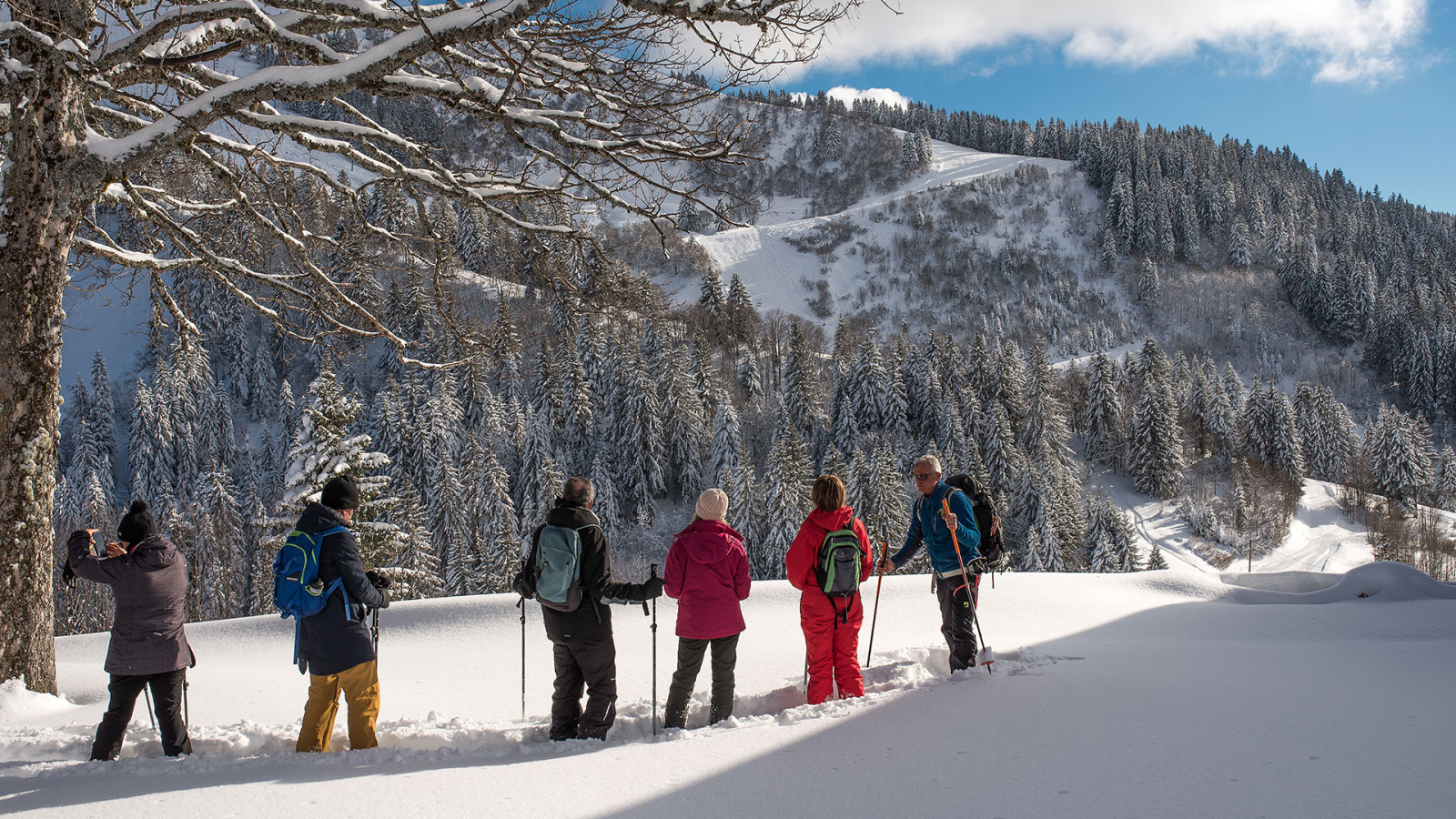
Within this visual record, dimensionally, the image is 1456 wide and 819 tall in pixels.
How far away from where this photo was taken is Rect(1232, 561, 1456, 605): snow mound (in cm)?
793

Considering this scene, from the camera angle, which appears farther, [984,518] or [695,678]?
[984,518]

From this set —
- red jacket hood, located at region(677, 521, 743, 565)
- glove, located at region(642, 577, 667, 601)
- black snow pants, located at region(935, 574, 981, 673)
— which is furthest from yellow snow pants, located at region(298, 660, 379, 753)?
black snow pants, located at region(935, 574, 981, 673)

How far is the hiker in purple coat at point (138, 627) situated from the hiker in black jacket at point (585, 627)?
2091mm

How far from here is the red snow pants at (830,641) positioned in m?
5.02

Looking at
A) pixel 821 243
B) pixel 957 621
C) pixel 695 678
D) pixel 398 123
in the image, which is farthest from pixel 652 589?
pixel 821 243

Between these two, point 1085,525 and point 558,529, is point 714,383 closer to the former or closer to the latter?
point 1085,525

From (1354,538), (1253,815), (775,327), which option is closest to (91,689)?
(1253,815)

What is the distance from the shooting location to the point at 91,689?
5793 millimetres

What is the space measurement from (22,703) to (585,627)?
390 cm

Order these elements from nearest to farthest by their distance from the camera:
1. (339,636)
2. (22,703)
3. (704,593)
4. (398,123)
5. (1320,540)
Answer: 1. (339,636)
2. (704,593)
3. (22,703)
4. (398,123)
5. (1320,540)

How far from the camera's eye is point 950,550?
18.4ft

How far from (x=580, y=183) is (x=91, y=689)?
567 centimetres

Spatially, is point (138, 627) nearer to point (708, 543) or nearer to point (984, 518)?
point (708, 543)

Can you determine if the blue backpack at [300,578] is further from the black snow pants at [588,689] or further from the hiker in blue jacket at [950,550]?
the hiker in blue jacket at [950,550]
